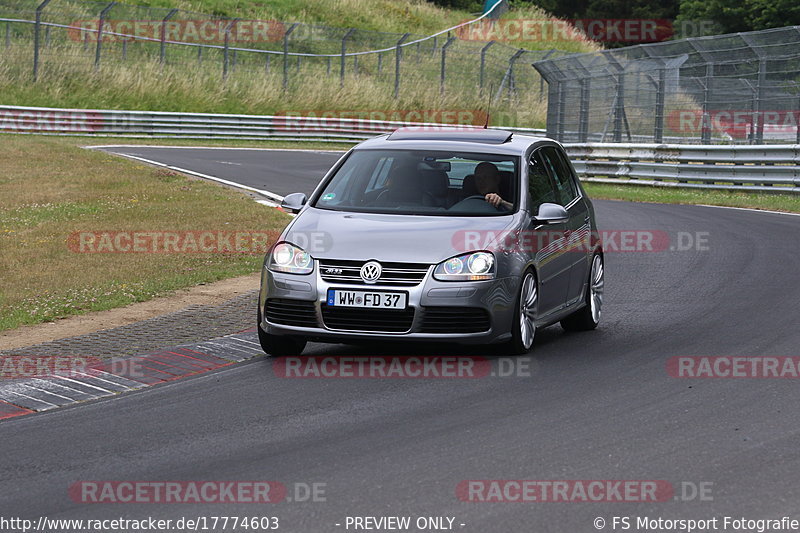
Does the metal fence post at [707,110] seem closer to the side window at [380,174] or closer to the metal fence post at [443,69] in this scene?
the side window at [380,174]

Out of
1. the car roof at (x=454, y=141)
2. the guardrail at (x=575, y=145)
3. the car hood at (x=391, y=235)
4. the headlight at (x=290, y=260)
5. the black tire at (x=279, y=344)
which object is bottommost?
the guardrail at (x=575, y=145)

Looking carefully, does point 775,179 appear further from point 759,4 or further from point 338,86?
point 759,4

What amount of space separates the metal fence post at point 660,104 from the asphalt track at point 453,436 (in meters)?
19.4

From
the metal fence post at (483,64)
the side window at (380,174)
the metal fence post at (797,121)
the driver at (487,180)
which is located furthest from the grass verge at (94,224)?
the metal fence post at (483,64)

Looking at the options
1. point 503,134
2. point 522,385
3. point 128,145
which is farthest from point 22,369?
point 128,145

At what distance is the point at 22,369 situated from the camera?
8.83 m

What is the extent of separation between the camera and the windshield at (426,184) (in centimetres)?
947

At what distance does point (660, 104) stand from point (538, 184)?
20113 mm

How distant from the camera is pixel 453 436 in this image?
677cm

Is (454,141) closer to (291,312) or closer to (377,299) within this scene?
(377,299)

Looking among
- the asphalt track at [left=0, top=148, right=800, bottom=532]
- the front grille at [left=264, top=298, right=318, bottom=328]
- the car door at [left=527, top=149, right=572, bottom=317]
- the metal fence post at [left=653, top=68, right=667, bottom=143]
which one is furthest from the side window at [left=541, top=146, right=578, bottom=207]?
the metal fence post at [left=653, top=68, right=667, bottom=143]

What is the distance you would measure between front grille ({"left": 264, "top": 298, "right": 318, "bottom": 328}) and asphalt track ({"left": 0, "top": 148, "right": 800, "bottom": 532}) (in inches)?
14.3

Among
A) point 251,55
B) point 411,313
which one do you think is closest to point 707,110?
point 411,313

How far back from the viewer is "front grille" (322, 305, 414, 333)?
334 inches
